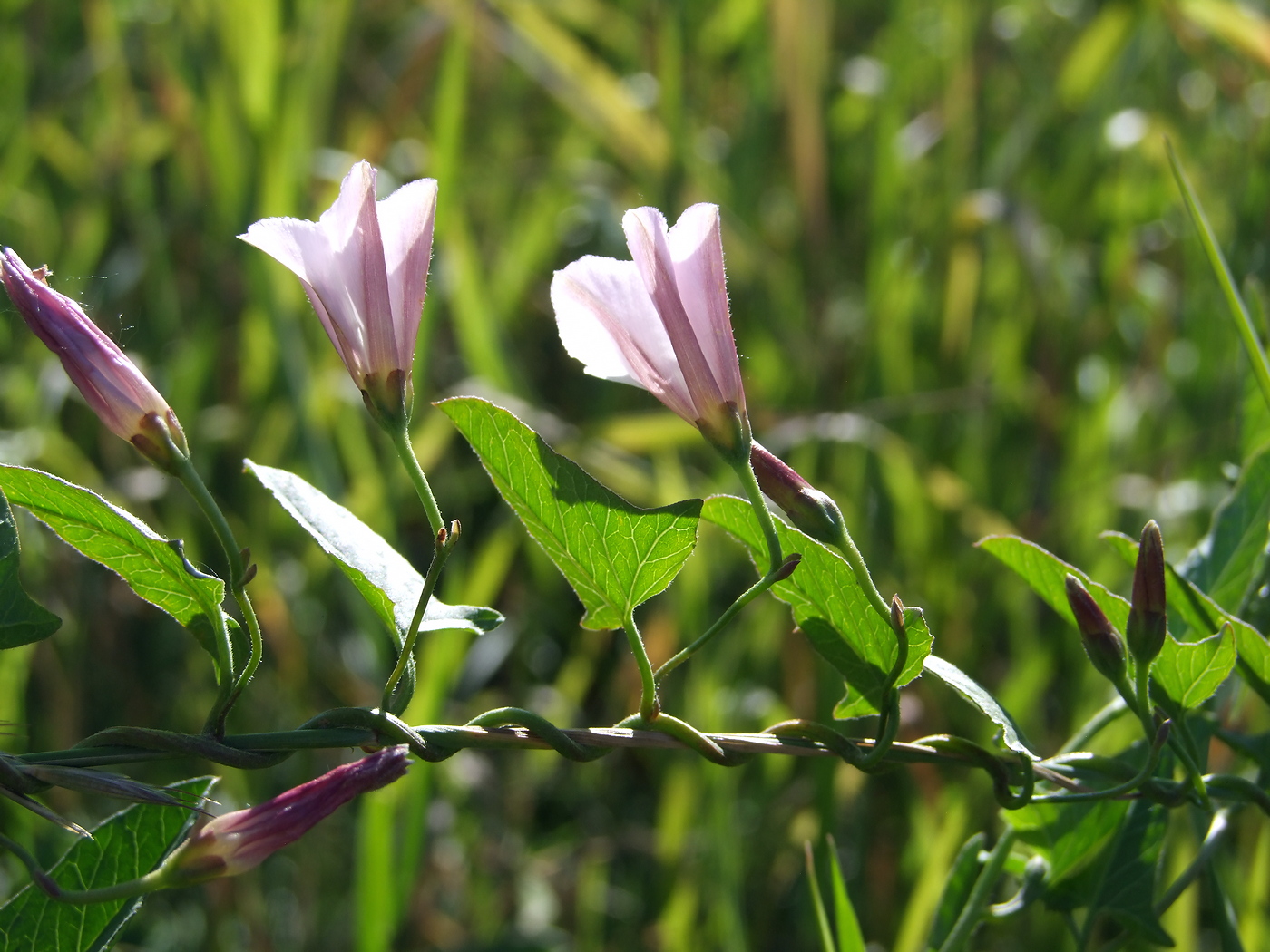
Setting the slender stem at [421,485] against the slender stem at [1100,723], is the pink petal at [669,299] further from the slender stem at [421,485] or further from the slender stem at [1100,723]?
the slender stem at [1100,723]

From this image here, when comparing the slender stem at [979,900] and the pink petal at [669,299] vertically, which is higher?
the pink petal at [669,299]

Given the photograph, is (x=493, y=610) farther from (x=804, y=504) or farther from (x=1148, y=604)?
(x=1148, y=604)

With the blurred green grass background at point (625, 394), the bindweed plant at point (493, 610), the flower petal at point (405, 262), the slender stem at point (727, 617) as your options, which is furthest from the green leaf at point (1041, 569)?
the blurred green grass background at point (625, 394)

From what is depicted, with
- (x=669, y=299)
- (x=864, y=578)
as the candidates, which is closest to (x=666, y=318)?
(x=669, y=299)

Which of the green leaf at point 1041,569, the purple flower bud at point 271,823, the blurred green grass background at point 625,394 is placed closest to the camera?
the purple flower bud at point 271,823

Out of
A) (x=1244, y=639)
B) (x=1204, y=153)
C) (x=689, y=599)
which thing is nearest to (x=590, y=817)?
(x=689, y=599)

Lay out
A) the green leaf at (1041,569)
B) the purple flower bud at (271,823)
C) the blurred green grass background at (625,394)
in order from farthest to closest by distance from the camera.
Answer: the blurred green grass background at (625,394) → the green leaf at (1041,569) → the purple flower bud at (271,823)

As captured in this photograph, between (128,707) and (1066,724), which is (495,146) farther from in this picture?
(1066,724)
